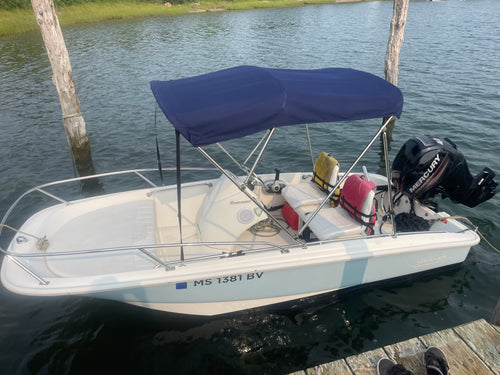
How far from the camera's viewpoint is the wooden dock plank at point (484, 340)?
3.33 metres

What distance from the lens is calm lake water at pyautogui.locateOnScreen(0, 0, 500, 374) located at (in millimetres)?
4344

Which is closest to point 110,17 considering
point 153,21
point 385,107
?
point 153,21

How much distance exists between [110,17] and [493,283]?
40.3 m

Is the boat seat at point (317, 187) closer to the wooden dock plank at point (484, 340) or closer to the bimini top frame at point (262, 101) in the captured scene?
the bimini top frame at point (262, 101)

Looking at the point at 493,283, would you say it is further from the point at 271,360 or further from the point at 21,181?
the point at 21,181

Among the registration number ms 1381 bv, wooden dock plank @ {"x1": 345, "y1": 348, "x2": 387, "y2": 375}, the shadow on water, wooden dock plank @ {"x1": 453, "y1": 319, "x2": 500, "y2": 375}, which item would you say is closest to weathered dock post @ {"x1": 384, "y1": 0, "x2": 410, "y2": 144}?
the shadow on water

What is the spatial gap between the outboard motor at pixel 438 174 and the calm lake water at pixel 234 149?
4.53 feet

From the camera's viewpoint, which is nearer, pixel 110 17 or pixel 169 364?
pixel 169 364

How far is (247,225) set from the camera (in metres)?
4.74

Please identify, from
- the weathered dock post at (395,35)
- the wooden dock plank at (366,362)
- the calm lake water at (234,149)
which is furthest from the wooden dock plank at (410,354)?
the weathered dock post at (395,35)

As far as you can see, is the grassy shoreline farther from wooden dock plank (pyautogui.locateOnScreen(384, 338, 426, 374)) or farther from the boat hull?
wooden dock plank (pyautogui.locateOnScreen(384, 338, 426, 374))

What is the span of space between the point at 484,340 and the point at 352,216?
2032 millimetres

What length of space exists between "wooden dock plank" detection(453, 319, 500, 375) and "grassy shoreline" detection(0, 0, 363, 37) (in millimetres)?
34561

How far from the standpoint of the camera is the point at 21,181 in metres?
8.47
